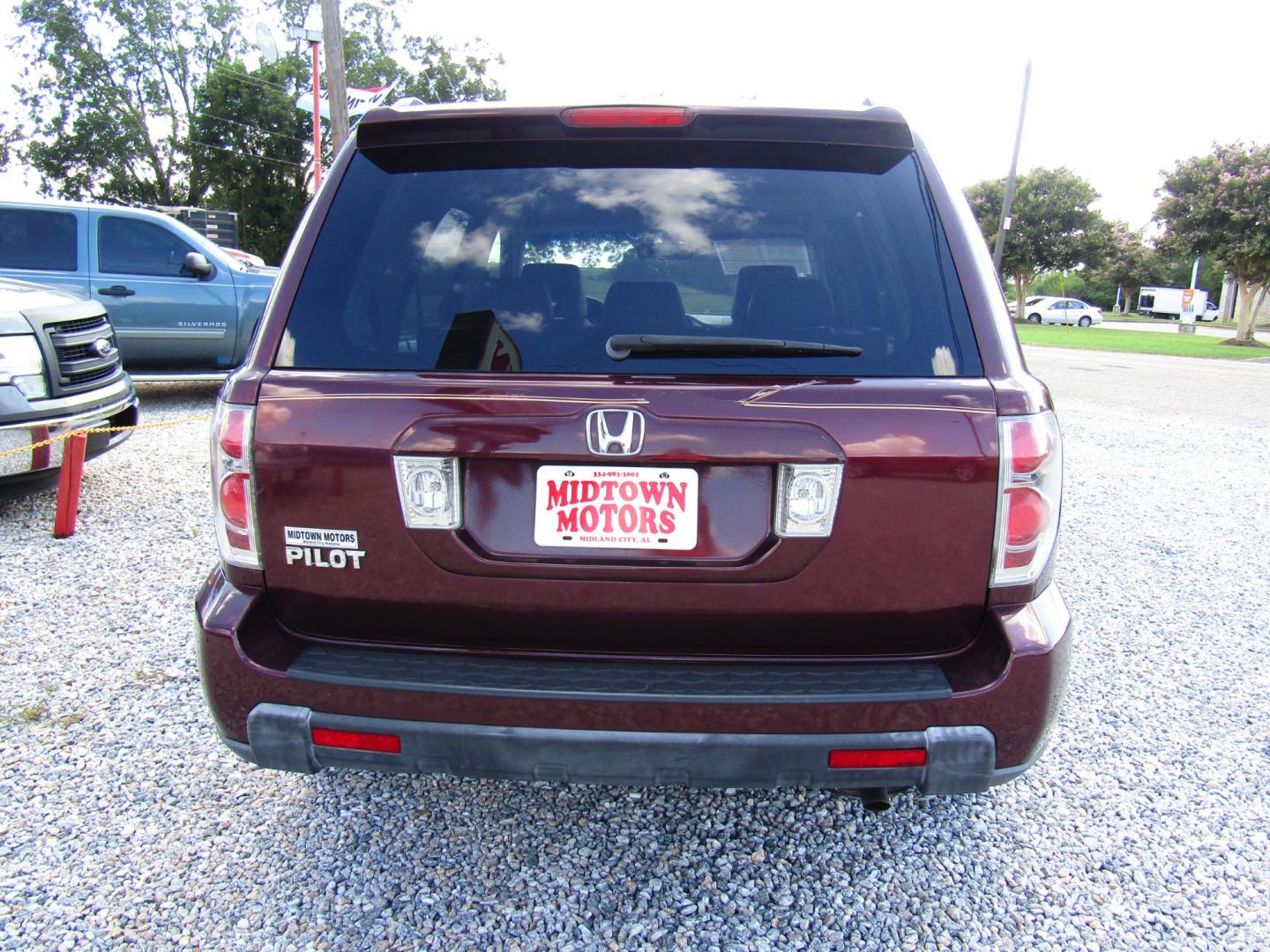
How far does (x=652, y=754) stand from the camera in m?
1.64

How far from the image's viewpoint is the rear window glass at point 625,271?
5.74ft

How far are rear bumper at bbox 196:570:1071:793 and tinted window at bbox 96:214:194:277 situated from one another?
803cm

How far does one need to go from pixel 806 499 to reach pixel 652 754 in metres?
0.57

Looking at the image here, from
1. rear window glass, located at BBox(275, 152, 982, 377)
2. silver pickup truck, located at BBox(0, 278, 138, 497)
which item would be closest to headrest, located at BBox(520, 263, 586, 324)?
rear window glass, located at BBox(275, 152, 982, 377)

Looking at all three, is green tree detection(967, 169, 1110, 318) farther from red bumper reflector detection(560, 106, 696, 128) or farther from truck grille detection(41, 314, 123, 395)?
red bumper reflector detection(560, 106, 696, 128)

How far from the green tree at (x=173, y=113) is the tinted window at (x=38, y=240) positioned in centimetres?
2915

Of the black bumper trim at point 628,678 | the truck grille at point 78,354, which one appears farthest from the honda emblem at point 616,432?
the truck grille at point 78,354

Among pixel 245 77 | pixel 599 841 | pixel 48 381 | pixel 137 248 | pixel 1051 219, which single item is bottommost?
pixel 599 841

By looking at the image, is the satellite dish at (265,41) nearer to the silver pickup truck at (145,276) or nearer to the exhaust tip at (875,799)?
the silver pickup truck at (145,276)

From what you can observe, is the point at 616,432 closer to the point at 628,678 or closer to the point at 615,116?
the point at 628,678

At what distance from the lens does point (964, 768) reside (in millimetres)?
1662

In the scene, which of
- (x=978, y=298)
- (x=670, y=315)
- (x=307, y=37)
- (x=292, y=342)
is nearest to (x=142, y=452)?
(x=292, y=342)

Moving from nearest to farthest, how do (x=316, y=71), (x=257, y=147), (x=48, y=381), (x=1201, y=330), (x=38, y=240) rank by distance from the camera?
(x=48, y=381)
(x=38, y=240)
(x=316, y=71)
(x=257, y=147)
(x=1201, y=330)

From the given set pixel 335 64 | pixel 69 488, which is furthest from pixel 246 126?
pixel 69 488
